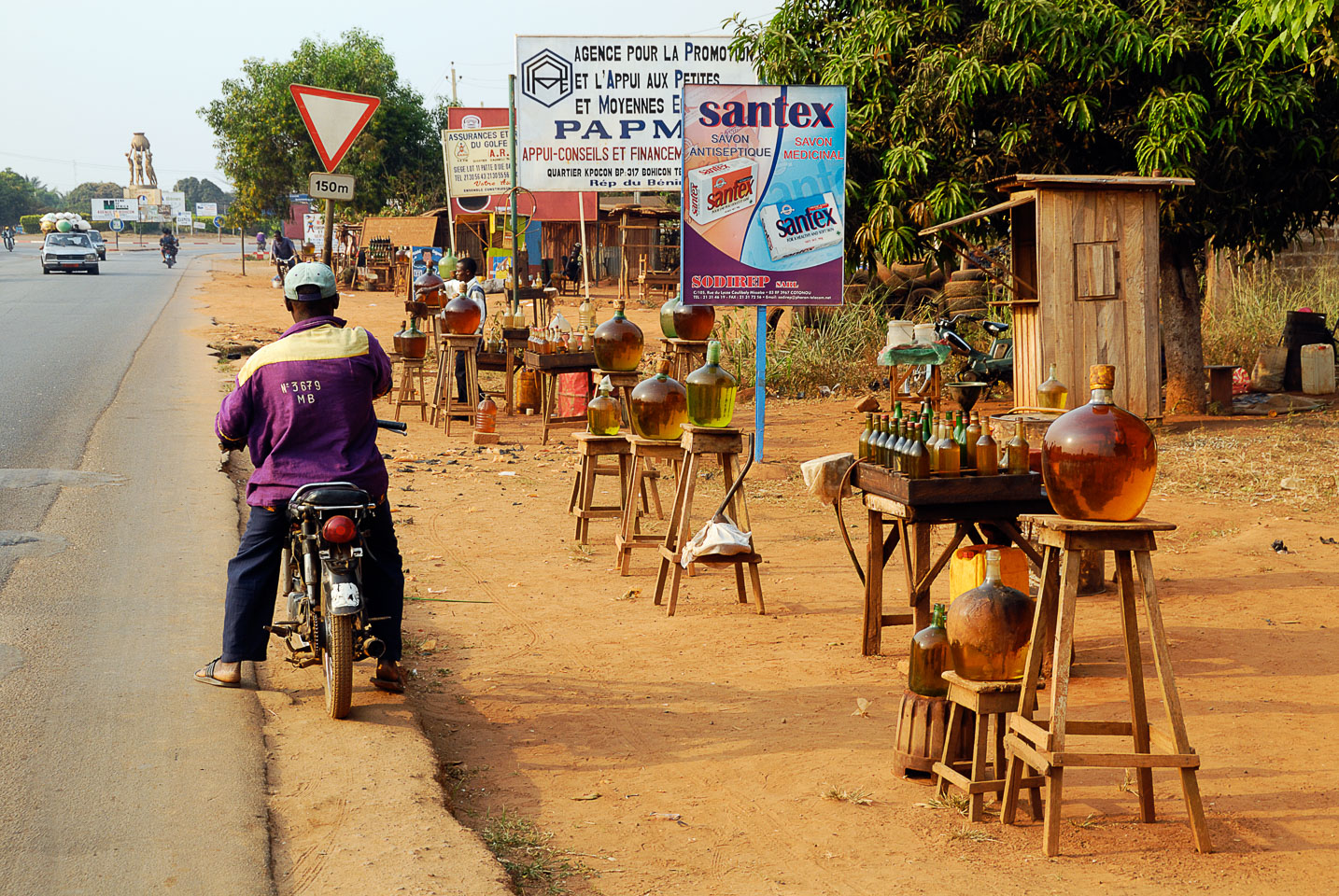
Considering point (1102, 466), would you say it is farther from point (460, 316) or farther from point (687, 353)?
point (460, 316)

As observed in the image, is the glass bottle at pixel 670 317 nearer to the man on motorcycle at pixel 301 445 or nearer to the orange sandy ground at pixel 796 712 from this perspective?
the orange sandy ground at pixel 796 712

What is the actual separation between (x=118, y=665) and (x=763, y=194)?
21.0 feet

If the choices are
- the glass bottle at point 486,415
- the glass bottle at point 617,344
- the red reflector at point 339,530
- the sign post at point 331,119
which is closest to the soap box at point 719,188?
the glass bottle at point 617,344

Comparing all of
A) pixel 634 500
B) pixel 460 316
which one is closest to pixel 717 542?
pixel 634 500

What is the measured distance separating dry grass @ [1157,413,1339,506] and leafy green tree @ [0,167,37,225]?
315 feet

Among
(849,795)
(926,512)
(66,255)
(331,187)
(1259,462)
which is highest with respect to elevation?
(66,255)

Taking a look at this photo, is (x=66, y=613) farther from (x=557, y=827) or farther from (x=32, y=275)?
(x=32, y=275)

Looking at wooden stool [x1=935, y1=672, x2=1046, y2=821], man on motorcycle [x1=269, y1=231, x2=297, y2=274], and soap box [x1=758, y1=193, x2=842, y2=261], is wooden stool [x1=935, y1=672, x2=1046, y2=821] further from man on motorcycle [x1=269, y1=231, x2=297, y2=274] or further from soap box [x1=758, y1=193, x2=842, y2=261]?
man on motorcycle [x1=269, y1=231, x2=297, y2=274]

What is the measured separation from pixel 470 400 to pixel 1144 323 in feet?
21.9

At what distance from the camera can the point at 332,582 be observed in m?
4.47

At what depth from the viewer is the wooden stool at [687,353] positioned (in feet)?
30.8

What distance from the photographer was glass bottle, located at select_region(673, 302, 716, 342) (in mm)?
9312

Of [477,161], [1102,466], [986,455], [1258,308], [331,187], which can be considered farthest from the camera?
[477,161]

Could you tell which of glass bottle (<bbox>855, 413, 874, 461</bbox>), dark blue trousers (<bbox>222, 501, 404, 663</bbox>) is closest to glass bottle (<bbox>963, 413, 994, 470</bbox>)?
glass bottle (<bbox>855, 413, 874, 461</bbox>)
